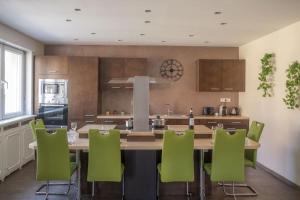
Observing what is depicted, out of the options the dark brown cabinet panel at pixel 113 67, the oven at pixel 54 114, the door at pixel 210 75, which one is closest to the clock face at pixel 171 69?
the door at pixel 210 75

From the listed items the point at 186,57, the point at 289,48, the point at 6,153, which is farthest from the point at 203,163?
the point at 186,57

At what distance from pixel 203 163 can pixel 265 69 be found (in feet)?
8.18

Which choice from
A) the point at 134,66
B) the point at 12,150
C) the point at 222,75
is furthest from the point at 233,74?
the point at 12,150

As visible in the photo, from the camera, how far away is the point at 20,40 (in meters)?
5.82

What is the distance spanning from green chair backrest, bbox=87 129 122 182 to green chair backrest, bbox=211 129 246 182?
113 cm

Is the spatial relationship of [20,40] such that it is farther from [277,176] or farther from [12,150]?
[277,176]

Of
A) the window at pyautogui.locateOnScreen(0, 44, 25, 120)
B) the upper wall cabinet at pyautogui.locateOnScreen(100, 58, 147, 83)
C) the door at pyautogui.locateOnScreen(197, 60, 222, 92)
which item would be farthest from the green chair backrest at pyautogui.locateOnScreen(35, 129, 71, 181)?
the door at pyautogui.locateOnScreen(197, 60, 222, 92)

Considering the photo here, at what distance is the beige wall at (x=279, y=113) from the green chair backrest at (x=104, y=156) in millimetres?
2830

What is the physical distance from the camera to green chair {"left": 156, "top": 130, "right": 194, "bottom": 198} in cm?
354

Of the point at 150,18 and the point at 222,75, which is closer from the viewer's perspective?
the point at 150,18

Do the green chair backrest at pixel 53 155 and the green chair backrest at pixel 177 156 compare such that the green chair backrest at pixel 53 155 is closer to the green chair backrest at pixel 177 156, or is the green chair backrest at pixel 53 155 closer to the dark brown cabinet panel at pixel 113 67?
the green chair backrest at pixel 177 156

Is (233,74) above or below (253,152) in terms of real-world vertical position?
above

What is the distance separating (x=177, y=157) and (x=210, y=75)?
12.3 ft

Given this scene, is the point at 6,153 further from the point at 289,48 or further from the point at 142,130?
the point at 289,48
